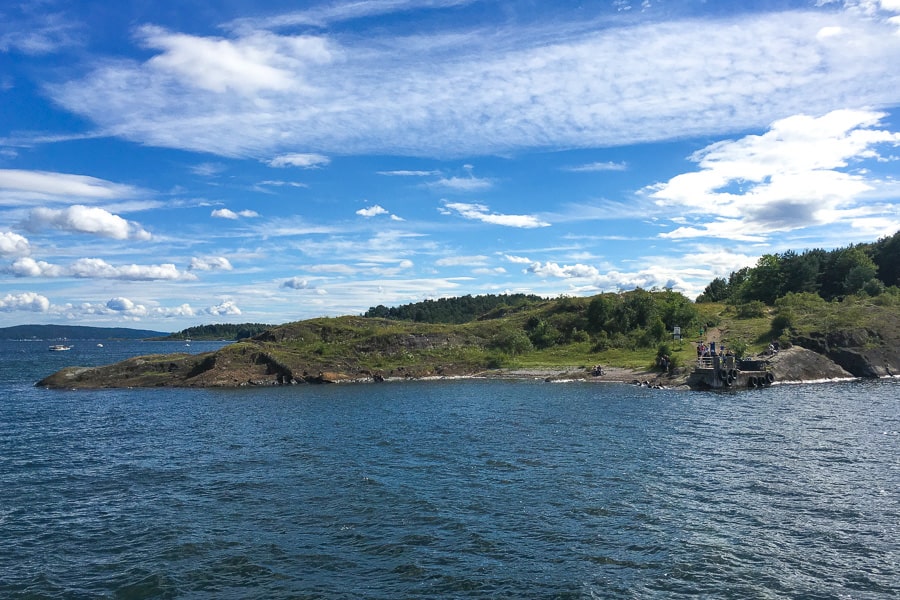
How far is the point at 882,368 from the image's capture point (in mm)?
82688

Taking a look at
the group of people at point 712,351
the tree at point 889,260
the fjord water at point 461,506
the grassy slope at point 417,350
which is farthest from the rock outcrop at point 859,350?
the tree at point 889,260

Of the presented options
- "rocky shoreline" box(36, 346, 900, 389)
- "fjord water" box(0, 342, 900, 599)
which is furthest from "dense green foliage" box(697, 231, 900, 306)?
"fjord water" box(0, 342, 900, 599)

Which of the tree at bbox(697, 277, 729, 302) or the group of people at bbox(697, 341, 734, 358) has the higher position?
the tree at bbox(697, 277, 729, 302)

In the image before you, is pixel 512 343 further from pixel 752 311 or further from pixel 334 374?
pixel 752 311

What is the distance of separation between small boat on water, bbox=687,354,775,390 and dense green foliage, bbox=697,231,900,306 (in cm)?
7060

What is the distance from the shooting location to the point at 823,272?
488 feet

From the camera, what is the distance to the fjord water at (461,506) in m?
20.7

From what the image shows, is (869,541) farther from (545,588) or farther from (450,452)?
(450,452)

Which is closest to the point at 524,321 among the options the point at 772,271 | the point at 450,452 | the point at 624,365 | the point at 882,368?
the point at 624,365

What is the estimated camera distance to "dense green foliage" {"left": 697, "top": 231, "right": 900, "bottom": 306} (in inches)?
5443

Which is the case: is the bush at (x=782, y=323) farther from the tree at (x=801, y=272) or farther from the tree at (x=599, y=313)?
the tree at (x=801, y=272)

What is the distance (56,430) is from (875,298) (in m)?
129

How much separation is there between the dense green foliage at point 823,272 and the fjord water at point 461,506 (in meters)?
101

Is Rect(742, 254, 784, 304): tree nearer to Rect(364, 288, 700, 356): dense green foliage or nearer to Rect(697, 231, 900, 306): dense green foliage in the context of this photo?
Rect(697, 231, 900, 306): dense green foliage
